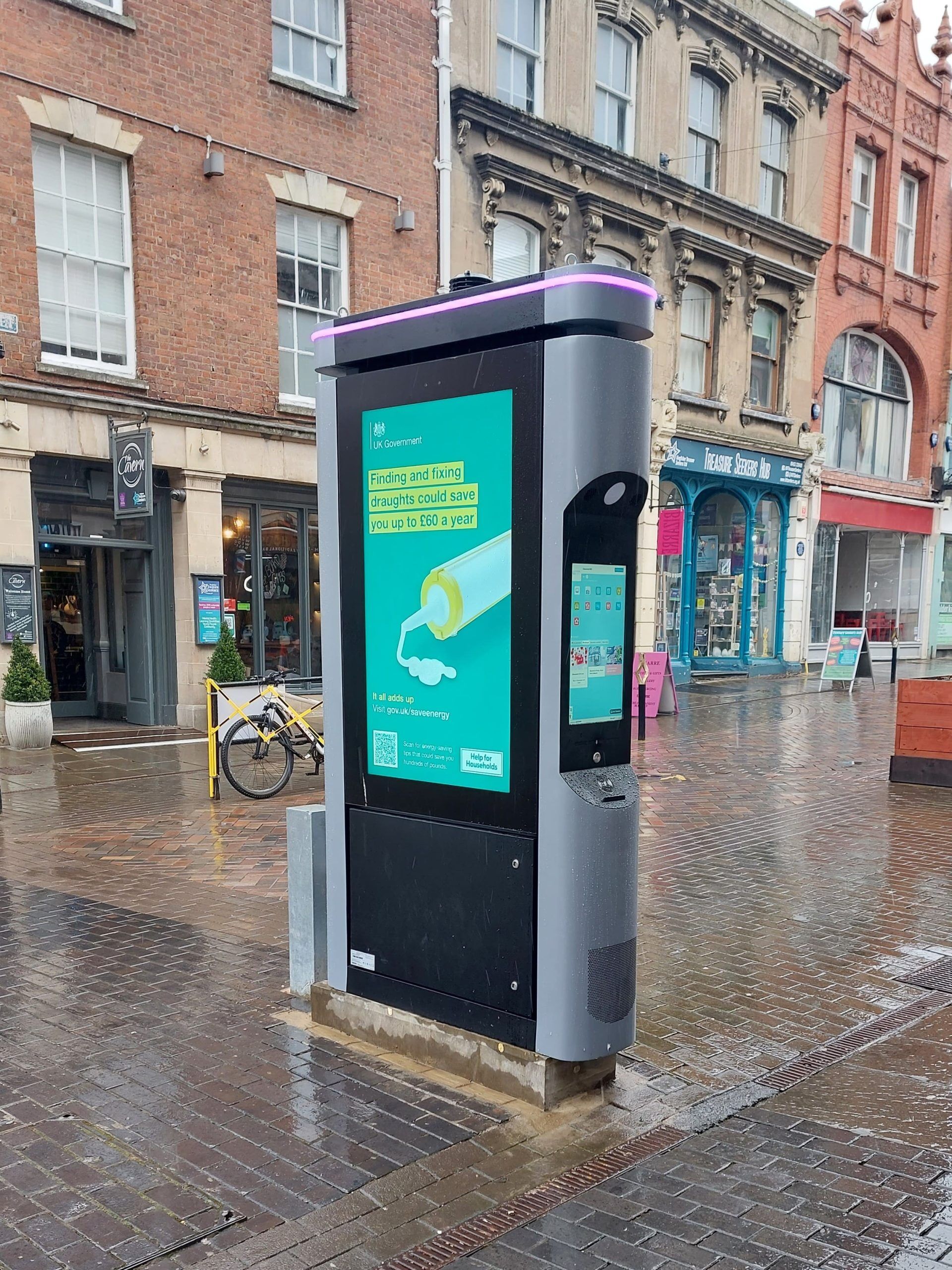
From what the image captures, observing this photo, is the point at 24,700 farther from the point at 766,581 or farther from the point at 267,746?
the point at 766,581

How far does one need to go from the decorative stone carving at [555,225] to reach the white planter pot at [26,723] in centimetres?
1133

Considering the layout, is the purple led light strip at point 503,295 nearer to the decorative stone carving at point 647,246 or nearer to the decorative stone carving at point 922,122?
the decorative stone carving at point 647,246

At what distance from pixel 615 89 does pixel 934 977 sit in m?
18.1

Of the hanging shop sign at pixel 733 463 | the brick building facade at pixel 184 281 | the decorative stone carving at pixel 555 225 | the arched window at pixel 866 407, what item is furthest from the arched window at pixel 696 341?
the brick building facade at pixel 184 281

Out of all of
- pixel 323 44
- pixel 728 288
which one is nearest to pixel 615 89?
pixel 728 288

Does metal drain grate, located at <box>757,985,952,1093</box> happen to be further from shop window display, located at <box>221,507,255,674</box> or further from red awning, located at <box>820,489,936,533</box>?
red awning, located at <box>820,489,936,533</box>

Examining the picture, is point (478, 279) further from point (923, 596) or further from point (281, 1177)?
point (923, 596)

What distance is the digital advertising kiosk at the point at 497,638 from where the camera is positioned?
3531mm

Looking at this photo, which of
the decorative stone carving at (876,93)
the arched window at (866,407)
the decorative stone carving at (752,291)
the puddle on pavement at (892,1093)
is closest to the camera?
the puddle on pavement at (892,1093)

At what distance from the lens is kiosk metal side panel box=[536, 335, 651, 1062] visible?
347cm

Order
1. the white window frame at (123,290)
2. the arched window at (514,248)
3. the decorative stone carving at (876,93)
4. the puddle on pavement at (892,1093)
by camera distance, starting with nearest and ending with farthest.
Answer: the puddle on pavement at (892,1093), the white window frame at (123,290), the arched window at (514,248), the decorative stone carving at (876,93)

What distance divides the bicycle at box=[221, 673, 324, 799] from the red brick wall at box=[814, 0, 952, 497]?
1811 cm

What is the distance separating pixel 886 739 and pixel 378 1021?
10.6 metres

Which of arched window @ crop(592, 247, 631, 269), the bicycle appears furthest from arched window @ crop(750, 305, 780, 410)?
the bicycle
